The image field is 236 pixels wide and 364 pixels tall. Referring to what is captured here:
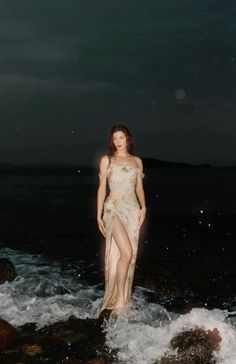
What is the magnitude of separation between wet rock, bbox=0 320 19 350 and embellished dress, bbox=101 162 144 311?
205cm

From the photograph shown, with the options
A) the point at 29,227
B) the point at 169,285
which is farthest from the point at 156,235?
the point at 169,285

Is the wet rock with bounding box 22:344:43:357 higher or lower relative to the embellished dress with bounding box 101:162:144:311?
lower

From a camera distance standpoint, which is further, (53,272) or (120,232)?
(53,272)

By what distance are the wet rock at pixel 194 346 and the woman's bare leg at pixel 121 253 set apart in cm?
193

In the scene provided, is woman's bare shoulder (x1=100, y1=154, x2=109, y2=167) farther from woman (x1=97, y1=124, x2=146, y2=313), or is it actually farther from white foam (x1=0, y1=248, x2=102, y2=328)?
white foam (x1=0, y1=248, x2=102, y2=328)

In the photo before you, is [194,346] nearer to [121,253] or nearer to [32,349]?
[121,253]

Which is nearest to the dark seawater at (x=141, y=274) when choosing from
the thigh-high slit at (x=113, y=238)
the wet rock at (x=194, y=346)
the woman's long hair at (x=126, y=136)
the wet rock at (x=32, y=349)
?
the wet rock at (x=194, y=346)

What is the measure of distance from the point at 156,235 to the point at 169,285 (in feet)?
48.6

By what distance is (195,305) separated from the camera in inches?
487

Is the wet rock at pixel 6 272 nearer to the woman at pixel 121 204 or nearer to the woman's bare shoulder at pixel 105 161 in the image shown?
the woman at pixel 121 204

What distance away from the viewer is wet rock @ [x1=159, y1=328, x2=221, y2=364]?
284 inches

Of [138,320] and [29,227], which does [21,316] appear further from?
[29,227]

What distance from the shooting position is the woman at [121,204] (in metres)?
9.05

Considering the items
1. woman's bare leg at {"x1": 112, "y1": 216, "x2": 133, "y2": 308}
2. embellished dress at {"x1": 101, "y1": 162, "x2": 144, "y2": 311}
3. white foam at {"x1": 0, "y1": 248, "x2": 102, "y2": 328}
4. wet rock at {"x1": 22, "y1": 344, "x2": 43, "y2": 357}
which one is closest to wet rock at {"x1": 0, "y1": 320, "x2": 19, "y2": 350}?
wet rock at {"x1": 22, "y1": 344, "x2": 43, "y2": 357}
